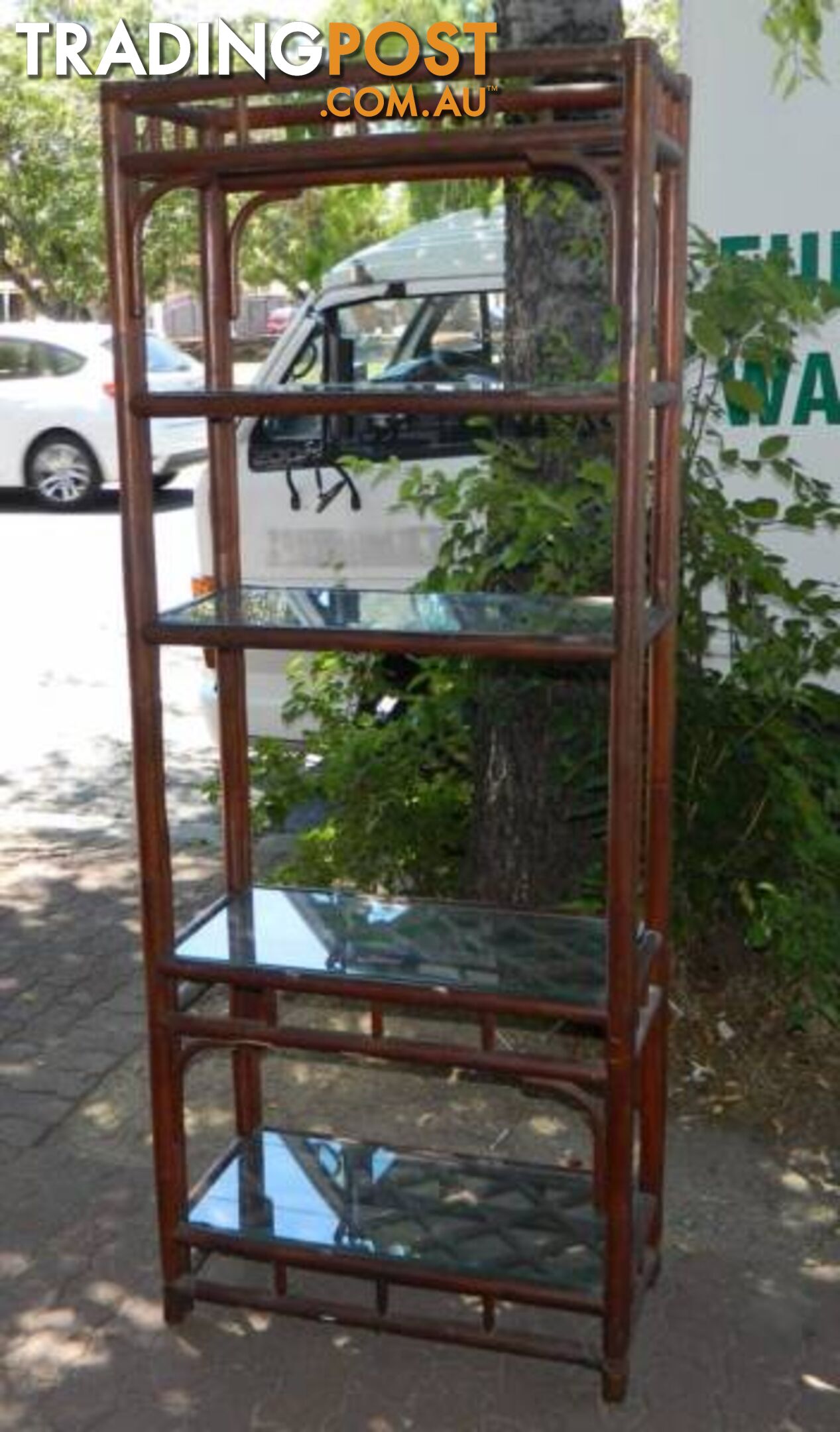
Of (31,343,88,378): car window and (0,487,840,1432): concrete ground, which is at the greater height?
(31,343,88,378): car window

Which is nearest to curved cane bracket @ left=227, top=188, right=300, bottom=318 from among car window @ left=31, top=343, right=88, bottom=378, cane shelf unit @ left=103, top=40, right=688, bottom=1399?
cane shelf unit @ left=103, top=40, right=688, bottom=1399

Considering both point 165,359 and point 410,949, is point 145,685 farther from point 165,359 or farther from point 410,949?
point 165,359

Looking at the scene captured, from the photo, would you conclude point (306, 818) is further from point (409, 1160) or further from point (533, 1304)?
point (533, 1304)

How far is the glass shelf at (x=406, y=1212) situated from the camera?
3.07m

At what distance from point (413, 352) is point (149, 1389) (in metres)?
4.42

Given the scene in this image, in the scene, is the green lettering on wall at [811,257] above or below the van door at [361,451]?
above

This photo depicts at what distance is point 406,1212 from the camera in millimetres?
3275

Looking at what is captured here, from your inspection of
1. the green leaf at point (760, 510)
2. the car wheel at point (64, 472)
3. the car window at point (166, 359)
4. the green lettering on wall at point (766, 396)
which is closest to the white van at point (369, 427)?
the green lettering on wall at point (766, 396)

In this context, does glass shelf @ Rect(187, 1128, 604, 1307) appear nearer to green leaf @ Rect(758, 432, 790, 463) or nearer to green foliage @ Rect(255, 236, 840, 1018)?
green foliage @ Rect(255, 236, 840, 1018)

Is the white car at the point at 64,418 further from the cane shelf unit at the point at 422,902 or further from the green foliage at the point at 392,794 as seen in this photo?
the cane shelf unit at the point at 422,902

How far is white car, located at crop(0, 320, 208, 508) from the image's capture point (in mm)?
15367

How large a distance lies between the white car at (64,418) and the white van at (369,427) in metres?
8.95

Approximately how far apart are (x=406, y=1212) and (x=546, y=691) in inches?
65.8

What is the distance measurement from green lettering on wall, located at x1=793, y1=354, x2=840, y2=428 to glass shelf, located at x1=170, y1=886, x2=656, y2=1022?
1904 mm
